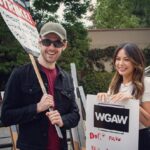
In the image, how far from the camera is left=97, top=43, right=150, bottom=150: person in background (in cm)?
339

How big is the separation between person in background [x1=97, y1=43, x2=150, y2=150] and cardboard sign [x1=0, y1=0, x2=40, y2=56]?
2.10 ft

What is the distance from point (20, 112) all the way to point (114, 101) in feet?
2.43

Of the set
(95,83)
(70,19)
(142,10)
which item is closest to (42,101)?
(70,19)

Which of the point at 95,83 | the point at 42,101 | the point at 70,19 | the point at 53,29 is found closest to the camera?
the point at 42,101

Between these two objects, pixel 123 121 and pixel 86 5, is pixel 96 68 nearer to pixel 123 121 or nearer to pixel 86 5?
pixel 86 5

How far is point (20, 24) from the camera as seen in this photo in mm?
3445

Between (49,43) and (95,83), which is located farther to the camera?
(95,83)

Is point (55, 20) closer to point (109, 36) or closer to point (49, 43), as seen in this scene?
point (109, 36)

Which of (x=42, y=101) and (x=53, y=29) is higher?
(x=53, y=29)

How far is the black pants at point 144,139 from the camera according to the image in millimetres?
3432

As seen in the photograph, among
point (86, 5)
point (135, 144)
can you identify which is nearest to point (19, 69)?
point (135, 144)

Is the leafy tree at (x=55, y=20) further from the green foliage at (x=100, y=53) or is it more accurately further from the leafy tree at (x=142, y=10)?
the leafy tree at (x=142, y=10)

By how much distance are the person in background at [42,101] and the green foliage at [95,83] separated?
13.4 m

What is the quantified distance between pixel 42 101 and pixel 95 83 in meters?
14.3
